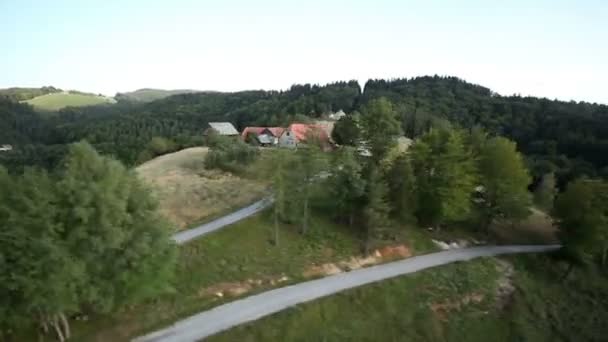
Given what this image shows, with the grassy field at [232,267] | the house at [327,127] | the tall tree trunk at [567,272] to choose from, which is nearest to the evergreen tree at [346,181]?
the grassy field at [232,267]

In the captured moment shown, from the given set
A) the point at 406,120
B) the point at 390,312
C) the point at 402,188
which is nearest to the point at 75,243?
the point at 390,312

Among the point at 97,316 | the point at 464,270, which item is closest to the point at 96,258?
the point at 97,316

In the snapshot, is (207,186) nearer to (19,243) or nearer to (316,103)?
(19,243)

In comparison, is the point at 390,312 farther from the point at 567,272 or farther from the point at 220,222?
the point at 567,272

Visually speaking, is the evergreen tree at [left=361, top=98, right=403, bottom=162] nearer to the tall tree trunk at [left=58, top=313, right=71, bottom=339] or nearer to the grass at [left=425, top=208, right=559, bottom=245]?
the grass at [left=425, top=208, right=559, bottom=245]

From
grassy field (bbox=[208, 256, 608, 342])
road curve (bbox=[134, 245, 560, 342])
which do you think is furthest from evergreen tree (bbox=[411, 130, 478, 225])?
grassy field (bbox=[208, 256, 608, 342])
